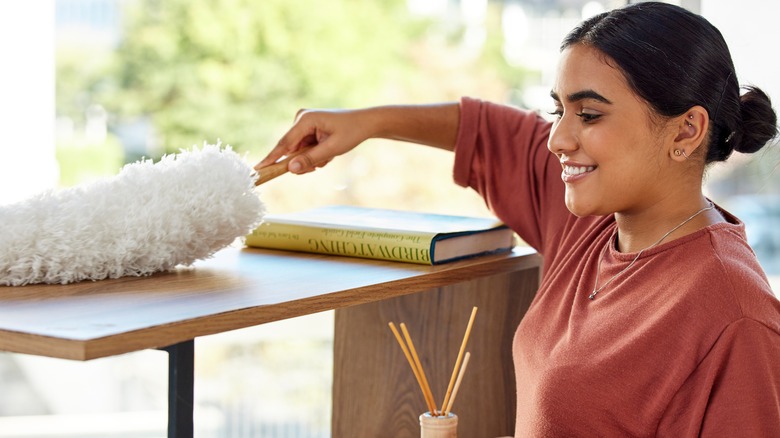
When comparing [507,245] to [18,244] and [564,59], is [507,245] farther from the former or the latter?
[18,244]

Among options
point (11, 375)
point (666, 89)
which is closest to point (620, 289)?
point (666, 89)

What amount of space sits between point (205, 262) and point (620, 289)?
1.76ft

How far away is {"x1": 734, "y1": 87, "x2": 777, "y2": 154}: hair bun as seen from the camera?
128 centimetres

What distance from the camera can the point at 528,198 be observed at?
1561 mm

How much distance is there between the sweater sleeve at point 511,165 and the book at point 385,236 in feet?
0.15

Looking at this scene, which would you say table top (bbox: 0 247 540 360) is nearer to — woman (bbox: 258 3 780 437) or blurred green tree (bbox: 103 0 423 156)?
woman (bbox: 258 3 780 437)

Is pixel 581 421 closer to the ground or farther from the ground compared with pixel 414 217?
closer to the ground

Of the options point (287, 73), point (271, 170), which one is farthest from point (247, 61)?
point (271, 170)

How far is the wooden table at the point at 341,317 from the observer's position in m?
0.91

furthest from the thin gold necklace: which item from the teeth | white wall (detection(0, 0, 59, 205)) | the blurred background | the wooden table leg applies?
the blurred background

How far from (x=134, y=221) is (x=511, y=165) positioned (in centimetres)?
66

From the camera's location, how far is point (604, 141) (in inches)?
48.0

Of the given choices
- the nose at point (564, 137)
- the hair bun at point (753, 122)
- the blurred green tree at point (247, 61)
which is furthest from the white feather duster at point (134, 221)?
the blurred green tree at point (247, 61)

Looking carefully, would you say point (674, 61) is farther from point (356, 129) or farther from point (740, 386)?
point (356, 129)
